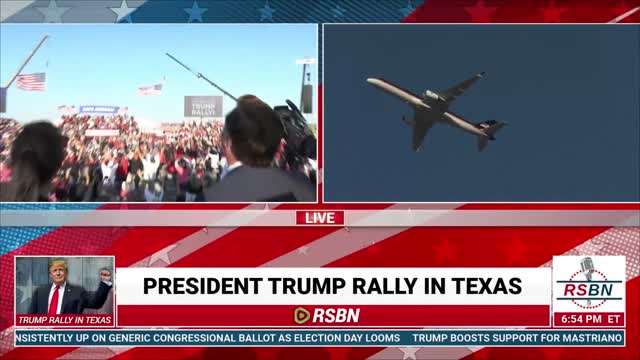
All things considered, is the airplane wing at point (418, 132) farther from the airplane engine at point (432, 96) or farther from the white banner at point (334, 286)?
the white banner at point (334, 286)

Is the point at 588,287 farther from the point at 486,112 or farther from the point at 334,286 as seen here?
the point at 334,286

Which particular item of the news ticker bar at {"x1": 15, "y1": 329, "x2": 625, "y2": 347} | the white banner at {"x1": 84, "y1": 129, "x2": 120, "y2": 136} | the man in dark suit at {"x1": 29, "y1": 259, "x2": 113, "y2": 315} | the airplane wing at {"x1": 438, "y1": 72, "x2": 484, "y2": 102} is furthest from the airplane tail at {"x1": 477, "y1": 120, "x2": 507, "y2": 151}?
the man in dark suit at {"x1": 29, "y1": 259, "x2": 113, "y2": 315}

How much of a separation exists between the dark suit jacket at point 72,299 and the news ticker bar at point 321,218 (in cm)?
37

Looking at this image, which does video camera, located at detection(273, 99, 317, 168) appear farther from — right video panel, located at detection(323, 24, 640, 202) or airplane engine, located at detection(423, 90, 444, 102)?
airplane engine, located at detection(423, 90, 444, 102)

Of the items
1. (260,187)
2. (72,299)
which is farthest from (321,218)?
→ (72,299)

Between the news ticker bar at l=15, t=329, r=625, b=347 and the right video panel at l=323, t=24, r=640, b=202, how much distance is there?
29.2 inches

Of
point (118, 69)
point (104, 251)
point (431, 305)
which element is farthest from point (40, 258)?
point (431, 305)

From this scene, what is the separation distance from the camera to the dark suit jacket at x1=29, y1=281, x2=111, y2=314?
3.90 metres

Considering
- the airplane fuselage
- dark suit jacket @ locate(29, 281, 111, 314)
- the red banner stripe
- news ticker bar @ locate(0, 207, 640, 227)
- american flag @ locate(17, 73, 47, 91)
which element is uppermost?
american flag @ locate(17, 73, 47, 91)

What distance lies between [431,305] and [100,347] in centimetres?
183

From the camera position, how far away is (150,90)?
3.83 metres

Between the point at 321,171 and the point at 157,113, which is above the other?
the point at 157,113

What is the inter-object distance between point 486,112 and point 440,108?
0.27 m

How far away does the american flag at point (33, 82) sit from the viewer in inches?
151
